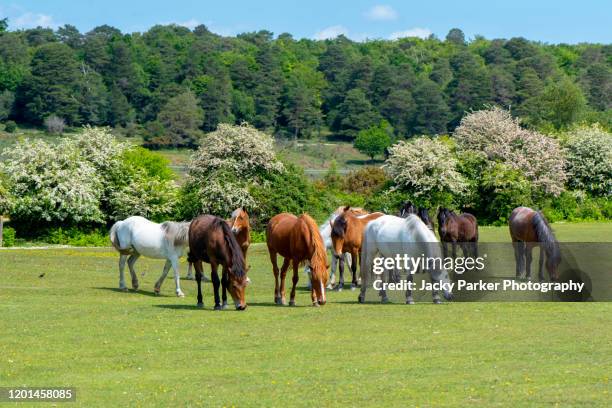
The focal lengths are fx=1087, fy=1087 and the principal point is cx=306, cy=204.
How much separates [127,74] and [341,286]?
169 m

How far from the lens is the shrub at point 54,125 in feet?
517

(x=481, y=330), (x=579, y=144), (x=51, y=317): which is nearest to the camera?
(x=481, y=330)

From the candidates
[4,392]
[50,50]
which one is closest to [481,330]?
[4,392]

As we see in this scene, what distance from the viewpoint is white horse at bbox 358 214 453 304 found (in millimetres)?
23375

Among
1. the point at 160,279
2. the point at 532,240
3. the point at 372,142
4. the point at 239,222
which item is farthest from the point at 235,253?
the point at 372,142

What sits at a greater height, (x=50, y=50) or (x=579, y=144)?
(x=50, y=50)

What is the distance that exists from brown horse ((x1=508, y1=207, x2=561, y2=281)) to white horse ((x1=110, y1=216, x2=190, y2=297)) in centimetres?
865

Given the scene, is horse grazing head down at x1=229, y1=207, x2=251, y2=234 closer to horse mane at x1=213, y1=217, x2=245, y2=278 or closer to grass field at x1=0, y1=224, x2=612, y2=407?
grass field at x1=0, y1=224, x2=612, y2=407

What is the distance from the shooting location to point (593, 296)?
84.9 ft

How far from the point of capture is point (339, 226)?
25.9 m

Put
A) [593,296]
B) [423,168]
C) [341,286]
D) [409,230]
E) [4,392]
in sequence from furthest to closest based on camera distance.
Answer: [423,168] < [341,286] < [593,296] < [409,230] < [4,392]

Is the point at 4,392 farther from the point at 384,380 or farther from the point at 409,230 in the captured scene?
the point at 409,230

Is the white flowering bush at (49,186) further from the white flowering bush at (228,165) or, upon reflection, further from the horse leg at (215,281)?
the horse leg at (215,281)

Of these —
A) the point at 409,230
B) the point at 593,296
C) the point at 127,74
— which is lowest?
the point at 593,296
